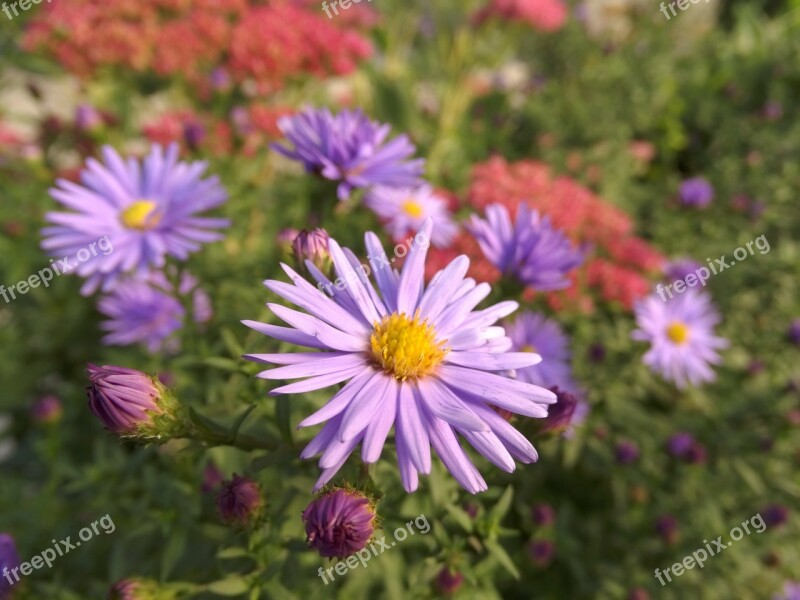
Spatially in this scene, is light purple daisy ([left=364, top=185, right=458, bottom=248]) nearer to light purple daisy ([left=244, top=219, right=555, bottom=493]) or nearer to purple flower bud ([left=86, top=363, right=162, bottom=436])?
light purple daisy ([left=244, top=219, right=555, bottom=493])

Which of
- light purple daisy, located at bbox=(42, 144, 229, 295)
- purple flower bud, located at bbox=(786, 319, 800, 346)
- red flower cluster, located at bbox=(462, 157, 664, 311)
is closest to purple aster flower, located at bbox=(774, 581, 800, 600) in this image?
purple flower bud, located at bbox=(786, 319, 800, 346)

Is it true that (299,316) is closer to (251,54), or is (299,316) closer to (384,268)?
(384,268)

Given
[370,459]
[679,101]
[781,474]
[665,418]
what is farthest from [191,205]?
[679,101]

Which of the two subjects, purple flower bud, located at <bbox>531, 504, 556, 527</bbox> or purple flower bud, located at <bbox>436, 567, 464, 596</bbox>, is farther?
purple flower bud, located at <bbox>531, 504, 556, 527</bbox>

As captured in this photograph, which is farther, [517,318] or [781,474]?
[781,474]

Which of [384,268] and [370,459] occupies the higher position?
[384,268]

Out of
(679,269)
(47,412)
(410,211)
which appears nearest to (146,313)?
(47,412)
